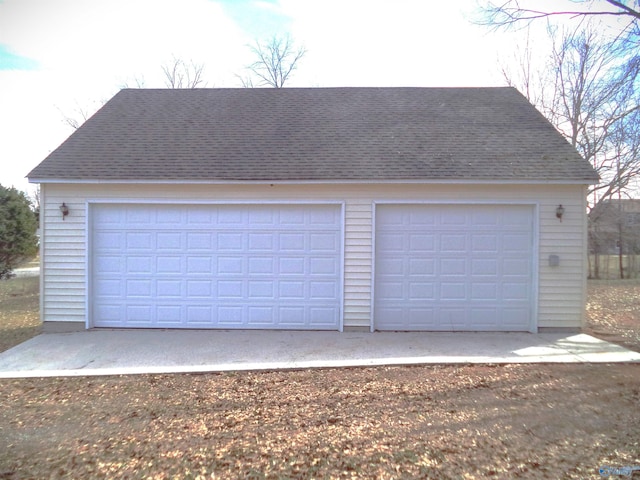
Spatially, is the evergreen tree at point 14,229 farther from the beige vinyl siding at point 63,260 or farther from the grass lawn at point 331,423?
the grass lawn at point 331,423

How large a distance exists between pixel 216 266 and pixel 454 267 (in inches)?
176

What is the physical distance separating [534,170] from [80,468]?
7.83 metres

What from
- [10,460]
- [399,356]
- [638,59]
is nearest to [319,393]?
[399,356]

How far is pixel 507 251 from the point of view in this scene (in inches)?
300

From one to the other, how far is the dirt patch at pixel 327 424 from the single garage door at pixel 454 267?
86.8 inches

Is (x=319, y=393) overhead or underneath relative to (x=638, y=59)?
underneath

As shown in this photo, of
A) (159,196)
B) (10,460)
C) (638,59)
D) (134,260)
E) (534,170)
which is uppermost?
(638,59)

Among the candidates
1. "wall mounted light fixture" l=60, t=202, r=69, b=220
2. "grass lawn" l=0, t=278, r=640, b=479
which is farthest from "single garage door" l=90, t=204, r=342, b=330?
"grass lawn" l=0, t=278, r=640, b=479

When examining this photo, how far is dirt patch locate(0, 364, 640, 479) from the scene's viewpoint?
125 inches

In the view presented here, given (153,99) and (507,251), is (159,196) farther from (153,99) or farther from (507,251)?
(507,251)

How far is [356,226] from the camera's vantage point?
761 centimetres

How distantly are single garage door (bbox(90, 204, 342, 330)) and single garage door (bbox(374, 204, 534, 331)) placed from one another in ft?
3.22

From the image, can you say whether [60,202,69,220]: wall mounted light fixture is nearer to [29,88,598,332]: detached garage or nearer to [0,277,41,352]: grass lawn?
[29,88,598,332]: detached garage

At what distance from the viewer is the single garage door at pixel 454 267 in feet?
25.0
